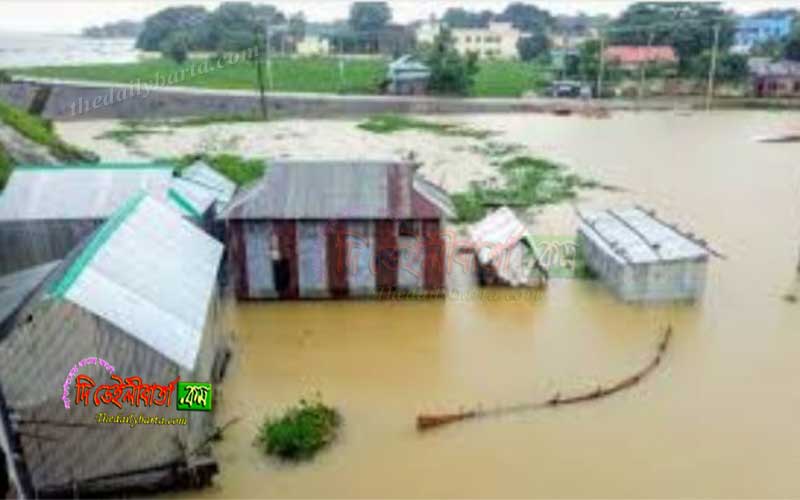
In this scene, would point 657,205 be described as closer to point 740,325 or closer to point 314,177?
Answer: point 740,325

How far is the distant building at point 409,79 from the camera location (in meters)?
57.6

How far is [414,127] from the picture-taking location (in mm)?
44938

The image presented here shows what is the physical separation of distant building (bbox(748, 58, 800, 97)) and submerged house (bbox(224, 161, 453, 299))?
1799 inches

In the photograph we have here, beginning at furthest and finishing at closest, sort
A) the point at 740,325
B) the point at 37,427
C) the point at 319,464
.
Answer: the point at 740,325 → the point at 319,464 → the point at 37,427

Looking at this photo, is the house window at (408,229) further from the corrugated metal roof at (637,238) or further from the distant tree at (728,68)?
the distant tree at (728,68)

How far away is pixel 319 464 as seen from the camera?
12.2 metres

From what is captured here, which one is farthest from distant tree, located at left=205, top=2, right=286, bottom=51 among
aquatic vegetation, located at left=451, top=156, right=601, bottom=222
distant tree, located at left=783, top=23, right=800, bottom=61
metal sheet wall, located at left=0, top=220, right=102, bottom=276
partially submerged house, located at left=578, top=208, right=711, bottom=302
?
partially submerged house, located at left=578, top=208, right=711, bottom=302

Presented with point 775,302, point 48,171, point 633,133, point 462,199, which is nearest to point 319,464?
point 48,171

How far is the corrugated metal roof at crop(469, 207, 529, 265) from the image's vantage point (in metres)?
19.2

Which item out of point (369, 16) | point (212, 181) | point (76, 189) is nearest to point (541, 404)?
point (76, 189)

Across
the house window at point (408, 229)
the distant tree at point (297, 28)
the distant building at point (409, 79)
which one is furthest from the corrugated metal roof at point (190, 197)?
the distant tree at point (297, 28)

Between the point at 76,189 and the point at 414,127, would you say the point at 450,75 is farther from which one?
the point at 76,189

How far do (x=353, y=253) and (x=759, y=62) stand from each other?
5142 centimetres

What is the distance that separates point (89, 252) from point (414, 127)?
112 ft
